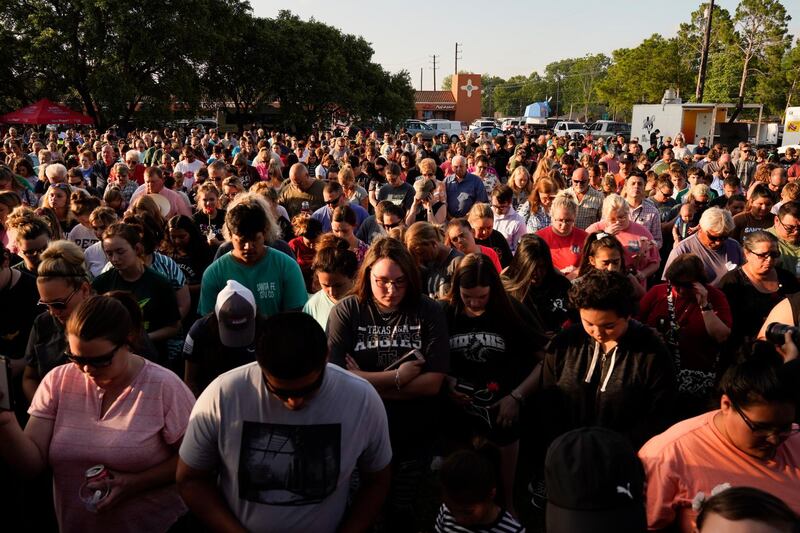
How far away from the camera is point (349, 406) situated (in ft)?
7.17

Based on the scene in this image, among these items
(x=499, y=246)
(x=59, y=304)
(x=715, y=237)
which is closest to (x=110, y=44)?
(x=499, y=246)

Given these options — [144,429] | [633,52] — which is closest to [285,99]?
[633,52]

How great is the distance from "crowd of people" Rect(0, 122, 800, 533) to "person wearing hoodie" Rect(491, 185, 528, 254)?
731mm

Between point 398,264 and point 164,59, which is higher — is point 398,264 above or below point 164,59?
below

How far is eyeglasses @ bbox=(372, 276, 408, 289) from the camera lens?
125 inches

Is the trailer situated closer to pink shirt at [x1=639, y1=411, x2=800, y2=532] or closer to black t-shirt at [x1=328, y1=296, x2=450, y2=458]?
black t-shirt at [x1=328, y1=296, x2=450, y2=458]

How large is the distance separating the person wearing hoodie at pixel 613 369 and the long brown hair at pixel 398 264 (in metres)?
0.78

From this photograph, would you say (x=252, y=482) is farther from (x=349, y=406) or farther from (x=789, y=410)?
(x=789, y=410)

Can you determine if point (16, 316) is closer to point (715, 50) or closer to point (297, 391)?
point (297, 391)

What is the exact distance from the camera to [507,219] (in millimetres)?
6309

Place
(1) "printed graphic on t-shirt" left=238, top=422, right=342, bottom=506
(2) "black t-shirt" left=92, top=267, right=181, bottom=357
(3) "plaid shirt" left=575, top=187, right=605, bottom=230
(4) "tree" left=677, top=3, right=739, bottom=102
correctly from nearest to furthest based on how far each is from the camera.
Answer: (1) "printed graphic on t-shirt" left=238, top=422, right=342, bottom=506 < (2) "black t-shirt" left=92, top=267, right=181, bottom=357 < (3) "plaid shirt" left=575, top=187, right=605, bottom=230 < (4) "tree" left=677, top=3, right=739, bottom=102

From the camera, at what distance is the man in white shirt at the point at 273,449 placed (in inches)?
83.7

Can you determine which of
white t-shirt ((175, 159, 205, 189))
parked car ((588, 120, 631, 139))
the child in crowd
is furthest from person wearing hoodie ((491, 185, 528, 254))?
parked car ((588, 120, 631, 139))

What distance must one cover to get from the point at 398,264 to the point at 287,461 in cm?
132
